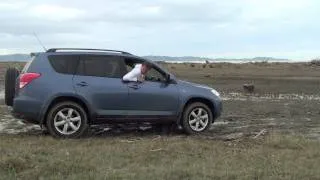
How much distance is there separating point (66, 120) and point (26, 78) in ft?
3.42

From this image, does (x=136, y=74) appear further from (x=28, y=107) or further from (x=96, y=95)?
(x=28, y=107)

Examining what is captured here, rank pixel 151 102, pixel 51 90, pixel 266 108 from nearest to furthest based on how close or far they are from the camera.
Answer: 1. pixel 51 90
2. pixel 151 102
3. pixel 266 108

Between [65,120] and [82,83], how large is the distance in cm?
75

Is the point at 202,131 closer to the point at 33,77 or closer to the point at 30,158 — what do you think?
the point at 33,77

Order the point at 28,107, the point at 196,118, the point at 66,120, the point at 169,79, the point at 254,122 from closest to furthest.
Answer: the point at 28,107, the point at 66,120, the point at 169,79, the point at 196,118, the point at 254,122

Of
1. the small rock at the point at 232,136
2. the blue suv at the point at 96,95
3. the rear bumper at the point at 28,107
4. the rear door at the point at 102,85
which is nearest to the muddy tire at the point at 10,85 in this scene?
the blue suv at the point at 96,95

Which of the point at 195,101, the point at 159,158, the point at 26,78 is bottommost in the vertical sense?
the point at 159,158

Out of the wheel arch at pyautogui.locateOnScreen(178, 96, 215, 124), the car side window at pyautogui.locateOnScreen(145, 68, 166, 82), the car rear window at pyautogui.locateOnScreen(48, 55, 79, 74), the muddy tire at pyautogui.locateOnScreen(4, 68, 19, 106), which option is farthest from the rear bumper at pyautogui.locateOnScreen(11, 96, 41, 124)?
the wheel arch at pyautogui.locateOnScreen(178, 96, 215, 124)

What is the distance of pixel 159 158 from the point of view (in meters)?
9.42

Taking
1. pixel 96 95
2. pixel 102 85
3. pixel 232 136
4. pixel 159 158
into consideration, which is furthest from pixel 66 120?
pixel 159 158

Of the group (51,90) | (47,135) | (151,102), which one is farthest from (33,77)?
(151,102)

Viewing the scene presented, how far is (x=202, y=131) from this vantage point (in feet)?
43.6

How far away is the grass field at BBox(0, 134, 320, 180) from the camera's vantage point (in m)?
8.24

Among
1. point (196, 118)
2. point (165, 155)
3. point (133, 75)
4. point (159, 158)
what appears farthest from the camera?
point (196, 118)
